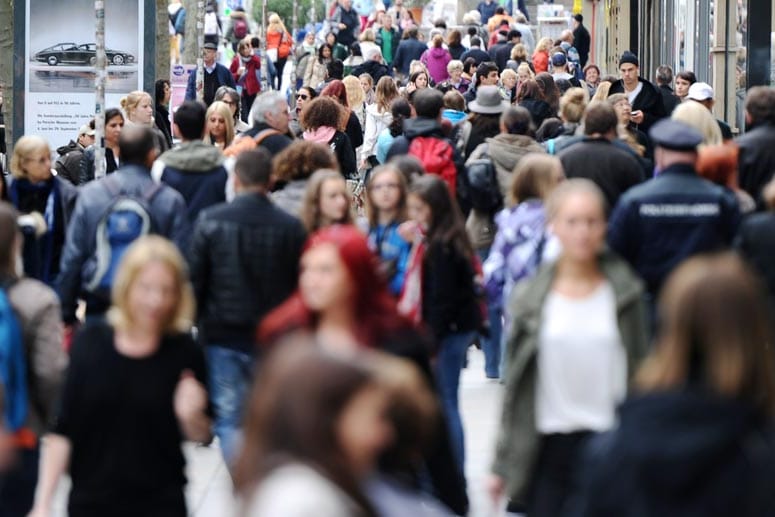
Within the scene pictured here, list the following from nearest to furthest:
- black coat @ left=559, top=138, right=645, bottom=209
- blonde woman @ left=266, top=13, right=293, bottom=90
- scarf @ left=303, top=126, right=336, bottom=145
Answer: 1. black coat @ left=559, top=138, right=645, bottom=209
2. scarf @ left=303, top=126, right=336, bottom=145
3. blonde woman @ left=266, top=13, right=293, bottom=90

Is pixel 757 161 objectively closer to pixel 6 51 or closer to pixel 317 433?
pixel 317 433

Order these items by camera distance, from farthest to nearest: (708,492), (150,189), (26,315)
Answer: (150,189), (26,315), (708,492)

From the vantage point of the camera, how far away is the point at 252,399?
3980 mm

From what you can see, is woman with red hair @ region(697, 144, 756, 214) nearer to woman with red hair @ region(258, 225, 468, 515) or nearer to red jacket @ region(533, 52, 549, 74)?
woman with red hair @ region(258, 225, 468, 515)

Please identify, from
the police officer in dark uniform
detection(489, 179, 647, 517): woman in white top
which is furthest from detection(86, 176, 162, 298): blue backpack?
detection(489, 179, 647, 517): woman in white top

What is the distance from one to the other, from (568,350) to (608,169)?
4.91 m

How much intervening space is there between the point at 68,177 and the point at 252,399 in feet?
39.6

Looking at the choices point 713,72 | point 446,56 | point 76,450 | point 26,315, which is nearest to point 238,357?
point 26,315

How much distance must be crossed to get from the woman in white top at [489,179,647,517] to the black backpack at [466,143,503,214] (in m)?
5.49

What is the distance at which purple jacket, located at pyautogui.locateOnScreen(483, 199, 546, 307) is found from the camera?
952 cm

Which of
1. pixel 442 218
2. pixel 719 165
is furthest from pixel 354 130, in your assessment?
pixel 442 218

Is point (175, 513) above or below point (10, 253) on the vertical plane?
below

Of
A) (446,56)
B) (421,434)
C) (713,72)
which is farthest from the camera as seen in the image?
(446,56)

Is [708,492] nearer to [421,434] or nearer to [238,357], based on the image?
[421,434]
